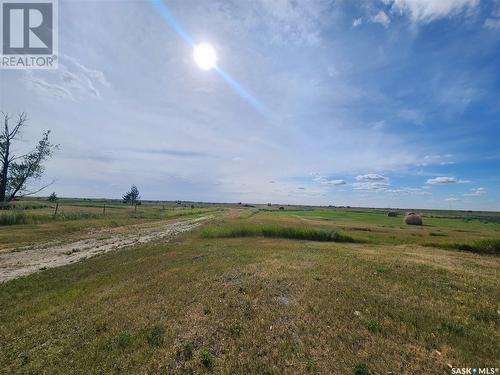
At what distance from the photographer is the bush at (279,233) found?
28641 millimetres

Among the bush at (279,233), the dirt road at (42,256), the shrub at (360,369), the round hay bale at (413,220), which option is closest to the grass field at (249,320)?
the shrub at (360,369)

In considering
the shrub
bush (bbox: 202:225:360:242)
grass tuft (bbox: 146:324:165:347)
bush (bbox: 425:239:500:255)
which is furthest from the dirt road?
bush (bbox: 425:239:500:255)

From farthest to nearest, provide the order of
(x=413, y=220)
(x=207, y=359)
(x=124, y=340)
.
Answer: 1. (x=413, y=220)
2. (x=124, y=340)
3. (x=207, y=359)

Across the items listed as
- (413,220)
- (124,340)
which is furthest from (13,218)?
(413,220)

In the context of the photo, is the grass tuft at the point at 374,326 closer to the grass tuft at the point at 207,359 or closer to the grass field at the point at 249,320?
the grass field at the point at 249,320

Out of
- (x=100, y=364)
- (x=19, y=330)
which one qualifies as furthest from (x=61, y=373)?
(x=19, y=330)

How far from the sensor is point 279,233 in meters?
30.1

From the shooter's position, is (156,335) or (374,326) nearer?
(156,335)

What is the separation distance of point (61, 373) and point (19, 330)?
3164 mm

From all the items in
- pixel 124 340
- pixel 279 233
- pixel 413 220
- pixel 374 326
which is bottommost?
pixel 413 220

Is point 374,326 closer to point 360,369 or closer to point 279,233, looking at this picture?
point 360,369

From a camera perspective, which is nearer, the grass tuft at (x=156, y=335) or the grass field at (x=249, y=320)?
the grass field at (x=249, y=320)

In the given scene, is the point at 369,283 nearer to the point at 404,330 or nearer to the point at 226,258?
the point at 404,330

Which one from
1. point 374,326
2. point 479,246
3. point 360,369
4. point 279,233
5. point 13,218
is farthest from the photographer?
point 279,233
